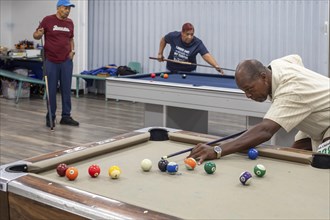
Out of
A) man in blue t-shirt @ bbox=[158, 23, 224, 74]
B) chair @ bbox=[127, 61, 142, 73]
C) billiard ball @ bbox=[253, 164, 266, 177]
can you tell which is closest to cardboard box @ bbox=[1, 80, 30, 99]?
chair @ bbox=[127, 61, 142, 73]

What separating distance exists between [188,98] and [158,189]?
2.61m

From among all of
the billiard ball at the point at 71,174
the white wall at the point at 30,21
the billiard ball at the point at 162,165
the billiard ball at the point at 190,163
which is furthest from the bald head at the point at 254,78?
the white wall at the point at 30,21

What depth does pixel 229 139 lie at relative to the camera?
2.44m

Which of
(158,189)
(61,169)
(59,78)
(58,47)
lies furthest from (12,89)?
(158,189)

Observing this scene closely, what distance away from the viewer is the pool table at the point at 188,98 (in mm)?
4059

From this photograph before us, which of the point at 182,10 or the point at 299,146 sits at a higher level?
the point at 182,10

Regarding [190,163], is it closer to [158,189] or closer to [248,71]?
[158,189]

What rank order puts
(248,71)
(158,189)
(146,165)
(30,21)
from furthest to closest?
1. (30,21)
2. (248,71)
3. (146,165)
4. (158,189)

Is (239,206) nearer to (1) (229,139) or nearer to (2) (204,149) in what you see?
(2) (204,149)

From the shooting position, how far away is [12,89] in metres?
8.18

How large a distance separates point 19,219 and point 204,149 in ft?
2.94

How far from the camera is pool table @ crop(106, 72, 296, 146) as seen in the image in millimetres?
4059

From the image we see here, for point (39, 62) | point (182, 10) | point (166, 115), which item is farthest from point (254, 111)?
point (39, 62)

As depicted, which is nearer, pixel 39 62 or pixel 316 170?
pixel 316 170
